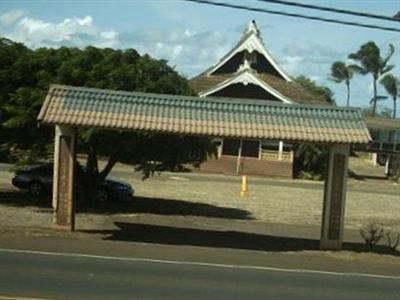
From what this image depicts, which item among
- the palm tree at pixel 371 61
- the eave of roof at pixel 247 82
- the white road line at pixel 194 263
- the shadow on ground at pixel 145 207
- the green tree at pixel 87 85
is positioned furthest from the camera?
the palm tree at pixel 371 61

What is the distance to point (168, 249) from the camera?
20.0 metres

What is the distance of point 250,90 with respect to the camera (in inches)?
2266

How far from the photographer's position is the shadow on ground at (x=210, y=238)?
22.1 m

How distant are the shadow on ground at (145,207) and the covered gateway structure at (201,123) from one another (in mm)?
6333

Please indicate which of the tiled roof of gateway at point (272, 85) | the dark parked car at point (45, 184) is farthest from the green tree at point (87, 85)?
the tiled roof of gateway at point (272, 85)

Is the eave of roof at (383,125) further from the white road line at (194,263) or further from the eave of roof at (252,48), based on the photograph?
the white road line at (194,263)

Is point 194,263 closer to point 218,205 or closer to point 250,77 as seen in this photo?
point 218,205

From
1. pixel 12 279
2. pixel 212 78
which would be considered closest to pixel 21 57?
pixel 12 279

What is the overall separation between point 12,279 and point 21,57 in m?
17.0

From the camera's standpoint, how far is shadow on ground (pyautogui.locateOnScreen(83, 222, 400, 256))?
22.1 meters

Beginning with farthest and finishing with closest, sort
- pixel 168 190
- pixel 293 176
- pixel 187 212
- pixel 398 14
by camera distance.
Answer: pixel 293 176 → pixel 168 190 → pixel 187 212 → pixel 398 14

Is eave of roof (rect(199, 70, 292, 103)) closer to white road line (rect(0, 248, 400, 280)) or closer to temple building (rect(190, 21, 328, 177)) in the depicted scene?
temple building (rect(190, 21, 328, 177))

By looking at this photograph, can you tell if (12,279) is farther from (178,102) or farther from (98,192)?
(98,192)

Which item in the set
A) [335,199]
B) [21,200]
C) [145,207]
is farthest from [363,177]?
[335,199]
